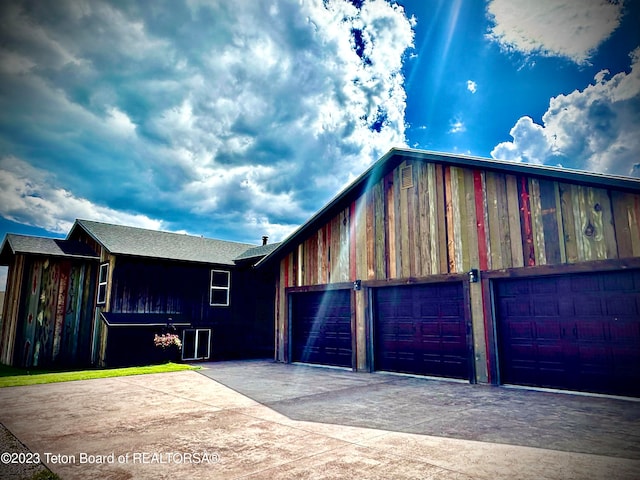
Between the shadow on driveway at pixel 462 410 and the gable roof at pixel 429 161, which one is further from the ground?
the gable roof at pixel 429 161

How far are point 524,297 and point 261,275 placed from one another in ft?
43.7

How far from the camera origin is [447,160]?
10.6m

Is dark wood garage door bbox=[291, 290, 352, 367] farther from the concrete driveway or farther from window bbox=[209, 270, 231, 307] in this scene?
window bbox=[209, 270, 231, 307]

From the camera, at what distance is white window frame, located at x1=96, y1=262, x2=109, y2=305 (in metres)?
15.9

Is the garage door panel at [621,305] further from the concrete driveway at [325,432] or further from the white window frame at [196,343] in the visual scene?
the white window frame at [196,343]

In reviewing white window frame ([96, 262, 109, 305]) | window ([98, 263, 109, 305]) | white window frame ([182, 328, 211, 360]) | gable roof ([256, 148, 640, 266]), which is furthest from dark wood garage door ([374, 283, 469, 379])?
window ([98, 263, 109, 305])

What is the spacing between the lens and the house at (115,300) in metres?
15.5

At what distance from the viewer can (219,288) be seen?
60.7ft

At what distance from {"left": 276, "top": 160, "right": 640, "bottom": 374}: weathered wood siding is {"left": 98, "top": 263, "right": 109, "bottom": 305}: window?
27.8 feet

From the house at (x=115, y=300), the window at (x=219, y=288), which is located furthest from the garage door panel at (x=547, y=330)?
the window at (x=219, y=288)

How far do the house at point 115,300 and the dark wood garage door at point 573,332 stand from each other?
10402 mm

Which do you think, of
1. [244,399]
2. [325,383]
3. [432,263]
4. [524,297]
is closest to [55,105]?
[244,399]

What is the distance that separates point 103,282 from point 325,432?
1476cm

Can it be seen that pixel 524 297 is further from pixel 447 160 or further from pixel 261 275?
pixel 261 275
